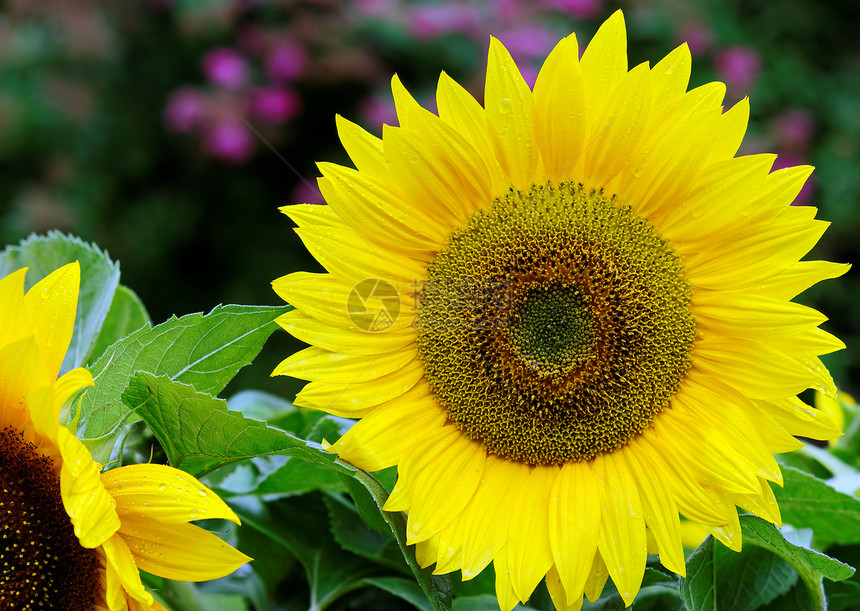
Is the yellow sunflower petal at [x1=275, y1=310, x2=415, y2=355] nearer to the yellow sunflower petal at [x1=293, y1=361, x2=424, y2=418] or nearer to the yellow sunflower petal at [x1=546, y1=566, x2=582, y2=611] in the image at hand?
the yellow sunflower petal at [x1=293, y1=361, x2=424, y2=418]

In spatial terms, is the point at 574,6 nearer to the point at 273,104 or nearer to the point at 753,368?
the point at 273,104

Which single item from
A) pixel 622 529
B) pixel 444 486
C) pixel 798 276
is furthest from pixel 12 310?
pixel 798 276

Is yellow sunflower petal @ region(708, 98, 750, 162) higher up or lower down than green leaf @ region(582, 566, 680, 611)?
higher up

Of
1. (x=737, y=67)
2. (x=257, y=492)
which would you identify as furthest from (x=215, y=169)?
(x=257, y=492)

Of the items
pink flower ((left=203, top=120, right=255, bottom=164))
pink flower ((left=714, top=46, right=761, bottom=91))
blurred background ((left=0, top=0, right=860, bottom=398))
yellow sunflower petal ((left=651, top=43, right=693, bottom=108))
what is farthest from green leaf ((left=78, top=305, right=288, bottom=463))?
pink flower ((left=714, top=46, right=761, bottom=91))

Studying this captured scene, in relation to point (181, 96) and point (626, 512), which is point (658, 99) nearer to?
point (626, 512)

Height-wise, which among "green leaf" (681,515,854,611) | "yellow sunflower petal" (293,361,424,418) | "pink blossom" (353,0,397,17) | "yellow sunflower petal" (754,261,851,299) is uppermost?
"yellow sunflower petal" (754,261,851,299)

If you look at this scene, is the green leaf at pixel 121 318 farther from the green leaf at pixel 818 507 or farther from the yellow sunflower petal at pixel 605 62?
the green leaf at pixel 818 507

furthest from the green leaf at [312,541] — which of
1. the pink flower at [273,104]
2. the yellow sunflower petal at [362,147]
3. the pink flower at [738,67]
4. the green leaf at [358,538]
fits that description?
the pink flower at [738,67]
